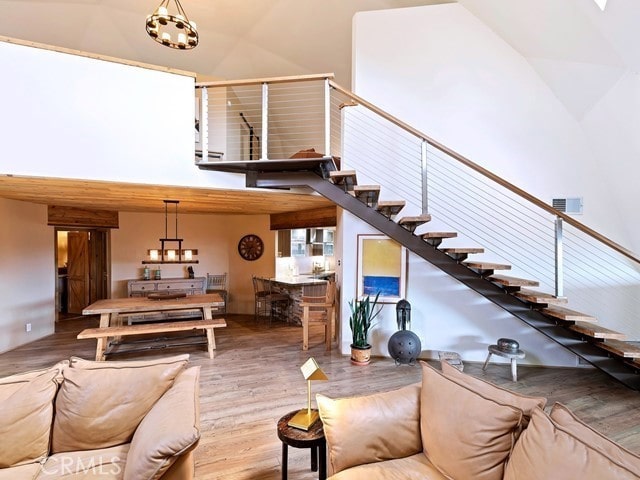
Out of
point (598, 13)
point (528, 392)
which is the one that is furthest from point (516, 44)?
point (528, 392)

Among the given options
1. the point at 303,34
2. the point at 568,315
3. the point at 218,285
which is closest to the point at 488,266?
the point at 568,315

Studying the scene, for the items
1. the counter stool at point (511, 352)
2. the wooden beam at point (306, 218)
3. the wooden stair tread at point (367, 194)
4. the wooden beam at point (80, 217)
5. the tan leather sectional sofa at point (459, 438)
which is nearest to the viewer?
the tan leather sectional sofa at point (459, 438)

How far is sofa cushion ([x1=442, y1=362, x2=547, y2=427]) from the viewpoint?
153cm

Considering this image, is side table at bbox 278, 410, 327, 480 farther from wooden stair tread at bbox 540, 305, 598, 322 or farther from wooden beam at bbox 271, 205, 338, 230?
wooden beam at bbox 271, 205, 338, 230

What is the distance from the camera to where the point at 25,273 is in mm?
5230

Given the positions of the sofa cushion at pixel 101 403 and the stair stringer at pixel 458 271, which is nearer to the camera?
the sofa cushion at pixel 101 403

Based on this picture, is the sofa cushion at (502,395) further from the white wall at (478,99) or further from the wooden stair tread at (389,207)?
the white wall at (478,99)

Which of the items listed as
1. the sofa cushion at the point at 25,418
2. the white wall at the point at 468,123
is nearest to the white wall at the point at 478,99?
the white wall at the point at 468,123

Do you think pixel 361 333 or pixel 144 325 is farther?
pixel 144 325

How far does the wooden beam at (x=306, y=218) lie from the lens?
230 inches

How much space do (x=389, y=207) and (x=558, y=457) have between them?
9.74 feet

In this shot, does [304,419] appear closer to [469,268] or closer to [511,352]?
[469,268]

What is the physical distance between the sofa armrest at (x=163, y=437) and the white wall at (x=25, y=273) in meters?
4.92

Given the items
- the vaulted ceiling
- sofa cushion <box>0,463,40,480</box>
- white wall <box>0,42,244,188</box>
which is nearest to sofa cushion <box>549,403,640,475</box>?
sofa cushion <box>0,463,40,480</box>
